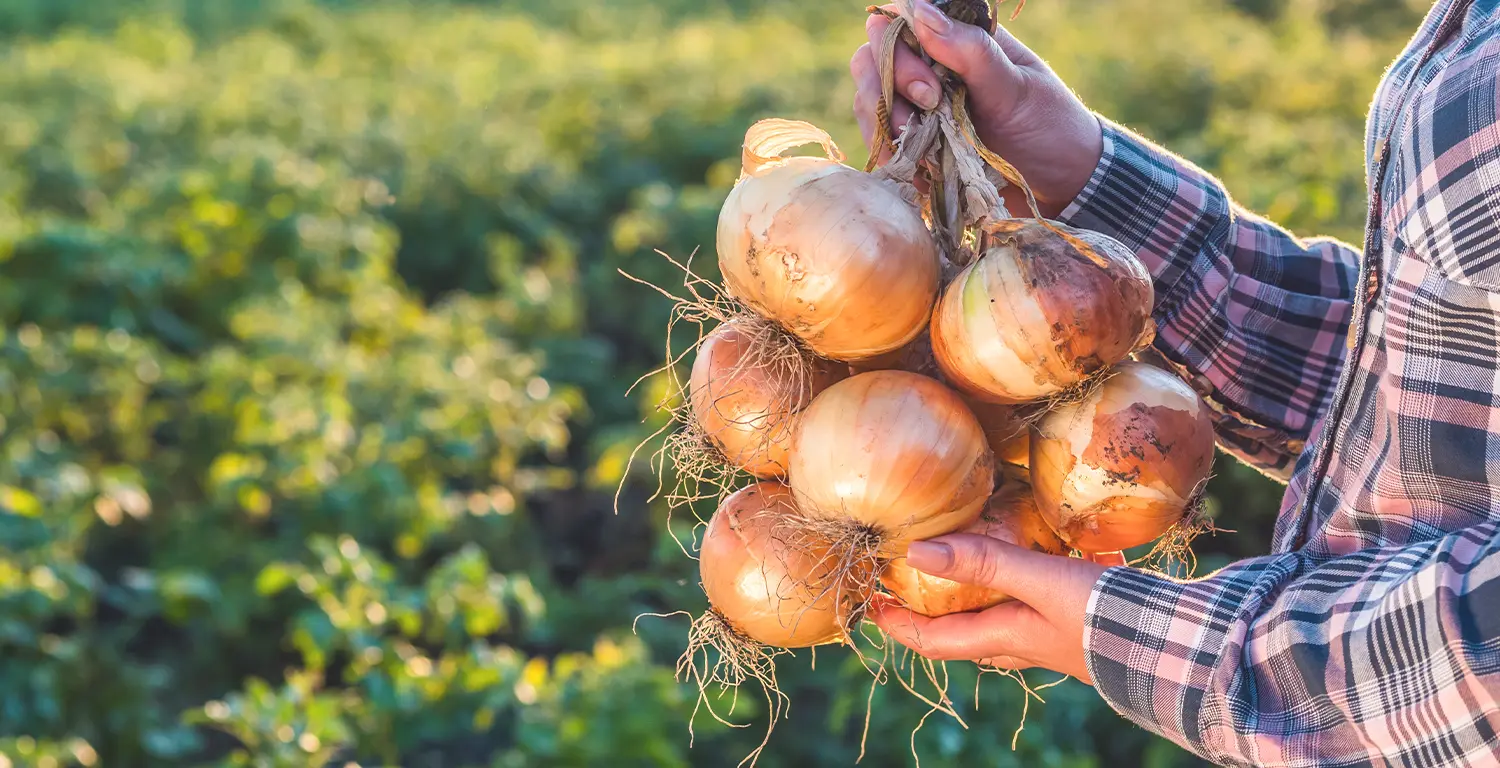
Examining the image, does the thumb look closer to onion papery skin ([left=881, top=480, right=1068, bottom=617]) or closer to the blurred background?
onion papery skin ([left=881, top=480, right=1068, bottom=617])

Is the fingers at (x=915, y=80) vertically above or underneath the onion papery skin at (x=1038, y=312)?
above

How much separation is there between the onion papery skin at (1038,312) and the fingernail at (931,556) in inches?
5.8

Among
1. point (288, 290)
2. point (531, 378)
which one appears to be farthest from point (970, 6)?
point (288, 290)

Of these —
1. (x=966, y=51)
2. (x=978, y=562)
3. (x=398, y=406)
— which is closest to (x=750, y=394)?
(x=978, y=562)

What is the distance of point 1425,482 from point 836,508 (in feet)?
1.60

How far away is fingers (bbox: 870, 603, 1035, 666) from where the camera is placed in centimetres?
119

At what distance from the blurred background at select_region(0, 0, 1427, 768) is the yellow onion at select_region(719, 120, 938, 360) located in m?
0.53

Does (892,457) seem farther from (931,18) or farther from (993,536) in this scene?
(931,18)

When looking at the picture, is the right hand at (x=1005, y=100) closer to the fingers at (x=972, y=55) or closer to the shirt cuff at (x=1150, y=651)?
the fingers at (x=972, y=55)

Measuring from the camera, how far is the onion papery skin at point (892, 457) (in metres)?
1.10

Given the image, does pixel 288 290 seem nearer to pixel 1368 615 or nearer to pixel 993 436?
pixel 993 436

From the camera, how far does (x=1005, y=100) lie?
49.8 inches

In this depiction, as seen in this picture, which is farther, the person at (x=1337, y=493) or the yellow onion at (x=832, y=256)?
the yellow onion at (x=832, y=256)

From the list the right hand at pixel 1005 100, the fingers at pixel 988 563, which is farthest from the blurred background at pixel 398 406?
the right hand at pixel 1005 100
